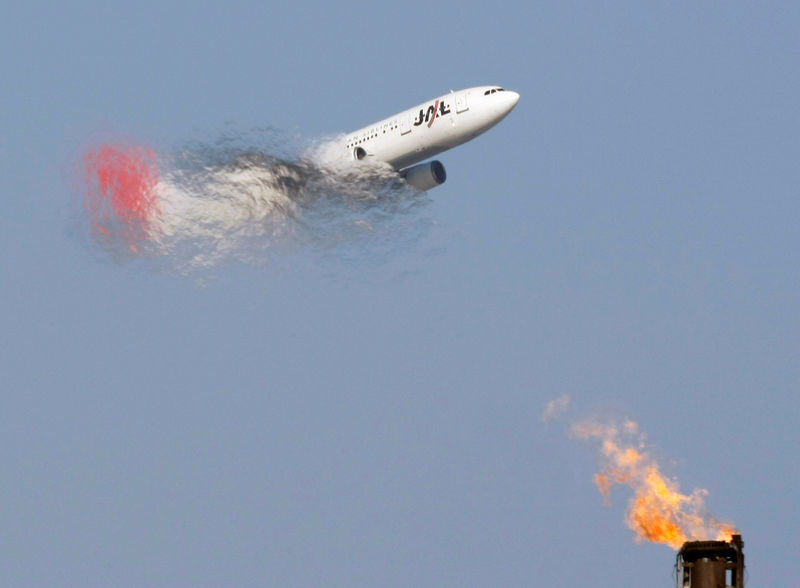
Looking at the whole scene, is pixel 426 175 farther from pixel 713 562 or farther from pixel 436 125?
pixel 713 562

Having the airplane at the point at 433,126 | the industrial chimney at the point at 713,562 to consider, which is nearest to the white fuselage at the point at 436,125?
the airplane at the point at 433,126

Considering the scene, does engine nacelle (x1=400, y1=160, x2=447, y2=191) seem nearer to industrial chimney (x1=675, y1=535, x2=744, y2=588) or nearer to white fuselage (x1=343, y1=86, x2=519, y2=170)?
white fuselage (x1=343, y1=86, x2=519, y2=170)

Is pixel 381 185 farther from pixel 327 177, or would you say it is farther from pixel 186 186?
pixel 186 186

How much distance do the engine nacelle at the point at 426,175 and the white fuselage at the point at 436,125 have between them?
1.43 m

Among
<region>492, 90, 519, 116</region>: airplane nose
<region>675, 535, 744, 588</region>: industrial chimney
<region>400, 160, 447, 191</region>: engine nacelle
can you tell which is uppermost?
<region>492, 90, 519, 116</region>: airplane nose

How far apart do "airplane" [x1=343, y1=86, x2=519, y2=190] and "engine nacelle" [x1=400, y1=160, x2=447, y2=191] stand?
27 cm

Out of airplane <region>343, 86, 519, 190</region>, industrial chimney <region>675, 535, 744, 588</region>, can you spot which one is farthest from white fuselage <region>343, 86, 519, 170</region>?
industrial chimney <region>675, 535, 744, 588</region>

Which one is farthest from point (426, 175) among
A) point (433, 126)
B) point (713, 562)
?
point (713, 562)

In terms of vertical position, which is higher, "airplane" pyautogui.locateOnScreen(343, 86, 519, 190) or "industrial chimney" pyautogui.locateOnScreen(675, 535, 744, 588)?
"airplane" pyautogui.locateOnScreen(343, 86, 519, 190)

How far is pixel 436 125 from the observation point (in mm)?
132875

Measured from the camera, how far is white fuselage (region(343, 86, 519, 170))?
436ft

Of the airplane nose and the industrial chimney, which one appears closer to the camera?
the industrial chimney

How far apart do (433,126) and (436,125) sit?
20 cm

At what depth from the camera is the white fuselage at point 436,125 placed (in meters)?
133
